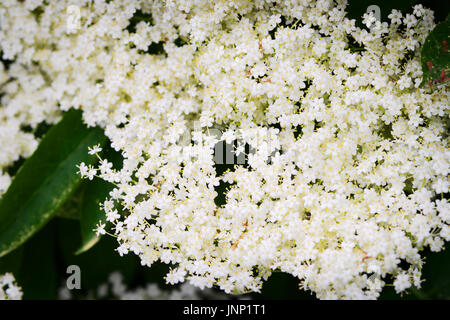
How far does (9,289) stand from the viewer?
1.13 meters

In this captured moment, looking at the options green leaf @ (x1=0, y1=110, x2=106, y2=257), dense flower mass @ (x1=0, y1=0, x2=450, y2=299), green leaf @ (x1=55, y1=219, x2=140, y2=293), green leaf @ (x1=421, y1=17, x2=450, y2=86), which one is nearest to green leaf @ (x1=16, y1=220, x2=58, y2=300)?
green leaf @ (x1=55, y1=219, x2=140, y2=293)

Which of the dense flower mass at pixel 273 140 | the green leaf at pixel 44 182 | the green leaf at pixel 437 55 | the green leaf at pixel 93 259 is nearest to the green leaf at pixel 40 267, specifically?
the green leaf at pixel 93 259

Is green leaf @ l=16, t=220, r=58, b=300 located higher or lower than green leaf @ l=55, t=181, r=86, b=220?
lower

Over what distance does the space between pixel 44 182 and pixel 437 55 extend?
956 millimetres

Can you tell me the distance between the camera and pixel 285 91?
0.91 meters

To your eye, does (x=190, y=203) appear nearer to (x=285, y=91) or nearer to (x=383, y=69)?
(x=285, y=91)

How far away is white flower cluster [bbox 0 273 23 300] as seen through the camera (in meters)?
1.12

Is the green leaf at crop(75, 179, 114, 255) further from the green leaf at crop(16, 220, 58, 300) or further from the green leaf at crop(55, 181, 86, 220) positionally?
the green leaf at crop(16, 220, 58, 300)

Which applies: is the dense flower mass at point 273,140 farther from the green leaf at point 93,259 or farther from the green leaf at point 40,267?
the green leaf at point 40,267

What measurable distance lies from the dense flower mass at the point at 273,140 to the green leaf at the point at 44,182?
8 centimetres

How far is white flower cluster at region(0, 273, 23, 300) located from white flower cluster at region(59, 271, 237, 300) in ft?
0.67

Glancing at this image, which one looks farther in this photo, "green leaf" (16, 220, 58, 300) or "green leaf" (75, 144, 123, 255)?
"green leaf" (16, 220, 58, 300)

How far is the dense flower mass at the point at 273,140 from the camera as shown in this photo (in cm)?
82

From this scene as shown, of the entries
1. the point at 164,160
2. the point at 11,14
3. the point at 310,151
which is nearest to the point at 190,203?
the point at 164,160
